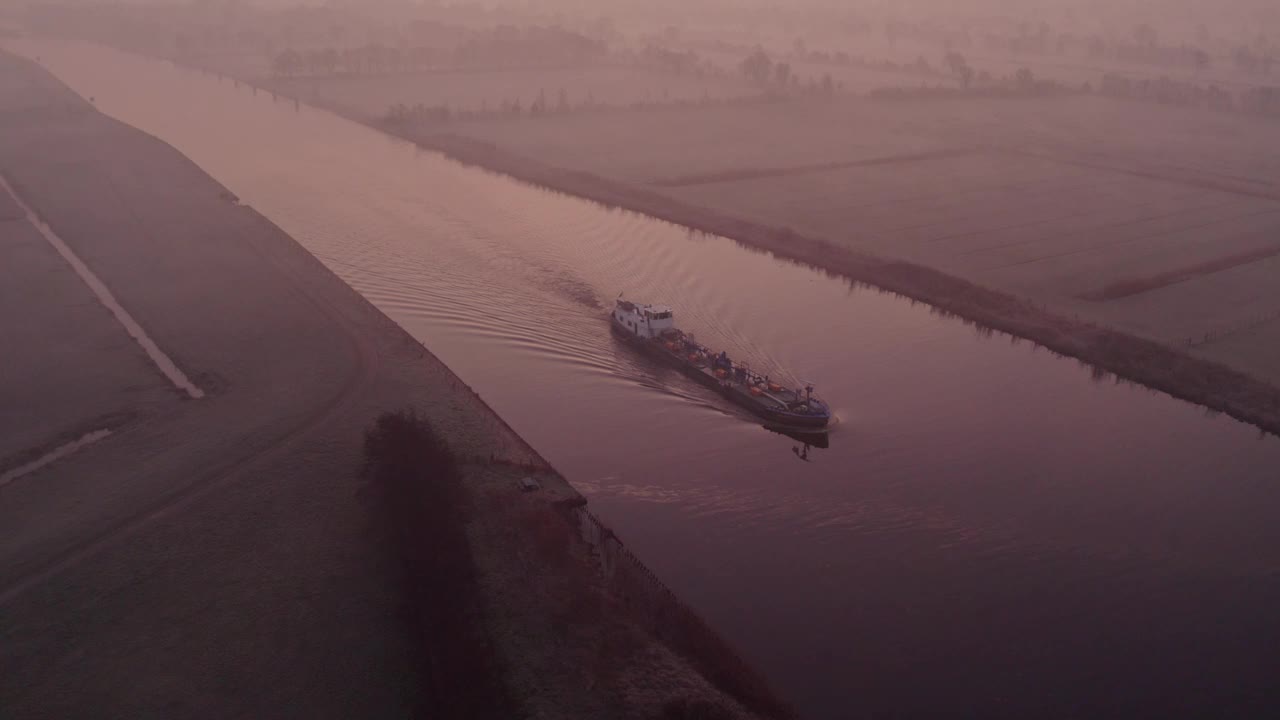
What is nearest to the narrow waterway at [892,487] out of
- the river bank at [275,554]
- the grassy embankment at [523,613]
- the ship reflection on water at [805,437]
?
the ship reflection on water at [805,437]

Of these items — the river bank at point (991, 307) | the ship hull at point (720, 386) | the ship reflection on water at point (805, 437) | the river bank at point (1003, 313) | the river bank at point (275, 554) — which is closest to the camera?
the river bank at point (275, 554)

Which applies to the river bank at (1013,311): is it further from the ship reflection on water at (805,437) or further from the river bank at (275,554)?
the river bank at (275,554)

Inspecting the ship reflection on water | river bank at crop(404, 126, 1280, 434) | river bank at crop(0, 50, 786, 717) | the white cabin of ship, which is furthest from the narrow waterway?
river bank at crop(0, 50, 786, 717)

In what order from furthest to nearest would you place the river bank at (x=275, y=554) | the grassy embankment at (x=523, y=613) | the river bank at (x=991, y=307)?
1. the river bank at (x=991, y=307)
2. the river bank at (x=275, y=554)
3. the grassy embankment at (x=523, y=613)

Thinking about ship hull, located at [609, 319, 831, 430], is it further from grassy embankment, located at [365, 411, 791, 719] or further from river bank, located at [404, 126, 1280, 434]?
river bank, located at [404, 126, 1280, 434]

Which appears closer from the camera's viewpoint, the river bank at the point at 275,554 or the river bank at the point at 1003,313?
the river bank at the point at 275,554

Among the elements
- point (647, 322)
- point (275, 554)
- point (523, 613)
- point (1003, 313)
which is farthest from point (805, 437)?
point (275, 554)

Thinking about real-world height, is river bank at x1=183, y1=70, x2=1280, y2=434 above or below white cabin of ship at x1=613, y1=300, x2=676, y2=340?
above

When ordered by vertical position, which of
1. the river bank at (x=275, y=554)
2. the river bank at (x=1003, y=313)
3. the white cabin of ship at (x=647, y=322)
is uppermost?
the river bank at (x=1003, y=313)
